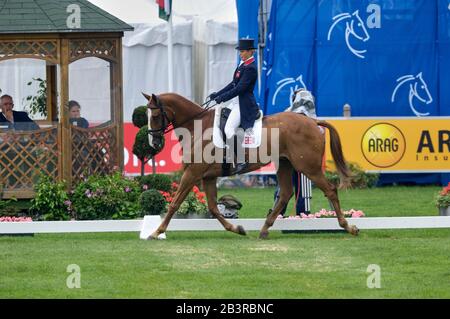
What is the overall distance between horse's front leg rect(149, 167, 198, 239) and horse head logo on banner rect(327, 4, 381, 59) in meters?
10.3

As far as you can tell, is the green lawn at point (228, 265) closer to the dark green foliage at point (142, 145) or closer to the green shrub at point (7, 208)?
the green shrub at point (7, 208)

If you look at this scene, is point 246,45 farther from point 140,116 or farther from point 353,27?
point 353,27

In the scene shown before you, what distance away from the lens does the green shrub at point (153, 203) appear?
1638cm

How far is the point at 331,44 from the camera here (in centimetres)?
2500

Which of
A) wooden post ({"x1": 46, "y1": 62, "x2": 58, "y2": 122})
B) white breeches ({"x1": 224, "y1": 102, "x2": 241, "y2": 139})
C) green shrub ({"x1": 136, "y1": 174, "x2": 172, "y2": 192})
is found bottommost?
green shrub ({"x1": 136, "y1": 174, "x2": 172, "y2": 192})

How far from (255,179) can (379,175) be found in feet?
8.71

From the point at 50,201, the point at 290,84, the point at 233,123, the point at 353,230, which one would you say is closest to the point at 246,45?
the point at 233,123

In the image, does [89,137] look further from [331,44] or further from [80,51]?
[331,44]

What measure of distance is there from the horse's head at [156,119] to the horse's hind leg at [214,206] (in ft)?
2.66

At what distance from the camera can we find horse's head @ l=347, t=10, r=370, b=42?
24.9 metres

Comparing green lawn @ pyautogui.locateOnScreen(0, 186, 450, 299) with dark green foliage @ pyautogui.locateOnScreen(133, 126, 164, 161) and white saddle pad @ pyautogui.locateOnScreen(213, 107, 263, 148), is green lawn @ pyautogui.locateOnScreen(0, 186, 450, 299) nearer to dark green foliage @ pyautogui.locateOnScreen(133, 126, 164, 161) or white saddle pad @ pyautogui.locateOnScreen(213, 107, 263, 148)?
white saddle pad @ pyautogui.locateOnScreen(213, 107, 263, 148)

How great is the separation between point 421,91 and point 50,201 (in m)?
10.7

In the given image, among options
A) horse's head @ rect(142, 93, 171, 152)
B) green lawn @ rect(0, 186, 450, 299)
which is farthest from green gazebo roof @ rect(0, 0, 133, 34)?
green lawn @ rect(0, 186, 450, 299)
